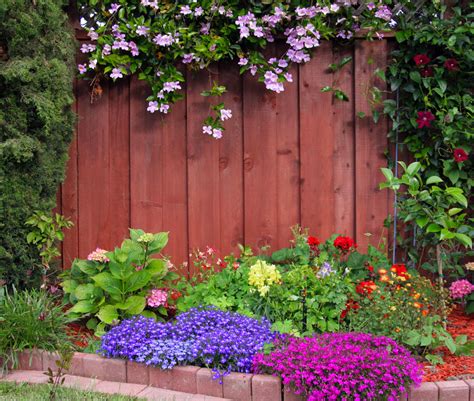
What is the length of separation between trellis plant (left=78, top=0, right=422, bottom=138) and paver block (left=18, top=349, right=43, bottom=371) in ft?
5.77

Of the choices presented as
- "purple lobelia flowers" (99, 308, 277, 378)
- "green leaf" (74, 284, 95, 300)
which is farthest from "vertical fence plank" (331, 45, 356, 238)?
"green leaf" (74, 284, 95, 300)

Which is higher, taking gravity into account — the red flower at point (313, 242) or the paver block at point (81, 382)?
the red flower at point (313, 242)

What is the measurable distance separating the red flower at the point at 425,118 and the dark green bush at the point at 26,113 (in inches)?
88.5

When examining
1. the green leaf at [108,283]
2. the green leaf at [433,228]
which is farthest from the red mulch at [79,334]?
the green leaf at [433,228]

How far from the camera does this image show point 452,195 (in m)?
3.72

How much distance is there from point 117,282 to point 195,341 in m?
0.75

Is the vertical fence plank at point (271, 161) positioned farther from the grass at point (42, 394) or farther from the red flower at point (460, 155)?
the grass at point (42, 394)

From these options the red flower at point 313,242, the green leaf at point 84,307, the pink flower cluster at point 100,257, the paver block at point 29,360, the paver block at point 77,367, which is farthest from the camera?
the red flower at point 313,242

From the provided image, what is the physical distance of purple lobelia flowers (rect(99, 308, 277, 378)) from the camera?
3119 millimetres

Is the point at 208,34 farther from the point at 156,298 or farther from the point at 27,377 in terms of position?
the point at 27,377

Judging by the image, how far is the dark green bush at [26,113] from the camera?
370 cm

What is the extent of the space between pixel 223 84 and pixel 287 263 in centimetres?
131

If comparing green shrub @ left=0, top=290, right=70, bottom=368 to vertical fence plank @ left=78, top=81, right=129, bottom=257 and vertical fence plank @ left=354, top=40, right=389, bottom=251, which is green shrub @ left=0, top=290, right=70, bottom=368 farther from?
vertical fence plank @ left=354, top=40, right=389, bottom=251

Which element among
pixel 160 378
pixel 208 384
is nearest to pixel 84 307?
pixel 160 378
